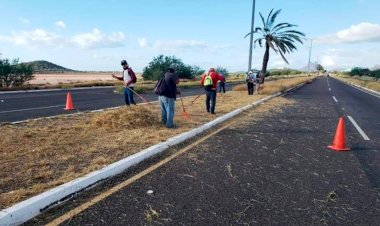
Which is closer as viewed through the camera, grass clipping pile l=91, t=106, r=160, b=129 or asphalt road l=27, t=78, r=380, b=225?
asphalt road l=27, t=78, r=380, b=225

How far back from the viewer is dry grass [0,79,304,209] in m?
5.30

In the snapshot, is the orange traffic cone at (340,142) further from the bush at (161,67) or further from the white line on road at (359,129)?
the bush at (161,67)

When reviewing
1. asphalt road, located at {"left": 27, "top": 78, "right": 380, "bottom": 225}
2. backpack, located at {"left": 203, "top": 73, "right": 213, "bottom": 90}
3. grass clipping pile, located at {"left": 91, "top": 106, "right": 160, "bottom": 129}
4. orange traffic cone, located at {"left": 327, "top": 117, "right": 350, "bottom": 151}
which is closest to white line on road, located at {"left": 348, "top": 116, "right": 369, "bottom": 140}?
asphalt road, located at {"left": 27, "top": 78, "right": 380, "bottom": 225}

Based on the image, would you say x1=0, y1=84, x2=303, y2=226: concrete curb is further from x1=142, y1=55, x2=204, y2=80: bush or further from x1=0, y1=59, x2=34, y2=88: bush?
x1=142, y1=55, x2=204, y2=80: bush

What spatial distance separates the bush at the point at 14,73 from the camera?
103ft

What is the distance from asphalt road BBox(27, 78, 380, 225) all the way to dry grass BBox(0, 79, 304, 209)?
0.71 m

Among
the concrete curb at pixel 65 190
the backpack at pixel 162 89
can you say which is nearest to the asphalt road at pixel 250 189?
the concrete curb at pixel 65 190

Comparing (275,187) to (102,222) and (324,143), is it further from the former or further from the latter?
(324,143)

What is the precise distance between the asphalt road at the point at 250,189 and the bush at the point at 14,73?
1093 inches

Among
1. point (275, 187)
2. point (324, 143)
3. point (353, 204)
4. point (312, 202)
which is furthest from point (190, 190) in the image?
point (324, 143)

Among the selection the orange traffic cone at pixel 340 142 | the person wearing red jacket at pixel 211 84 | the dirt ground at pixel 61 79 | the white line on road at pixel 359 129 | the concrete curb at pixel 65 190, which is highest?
the person wearing red jacket at pixel 211 84

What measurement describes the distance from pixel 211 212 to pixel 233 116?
9.18 m

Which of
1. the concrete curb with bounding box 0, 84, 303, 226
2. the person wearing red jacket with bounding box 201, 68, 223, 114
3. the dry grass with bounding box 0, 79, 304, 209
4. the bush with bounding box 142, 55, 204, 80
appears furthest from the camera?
the bush with bounding box 142, 55, 204, 80

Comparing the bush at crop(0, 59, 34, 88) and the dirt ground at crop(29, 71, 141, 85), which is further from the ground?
the bush at crop(0, 59, 34, 88)
